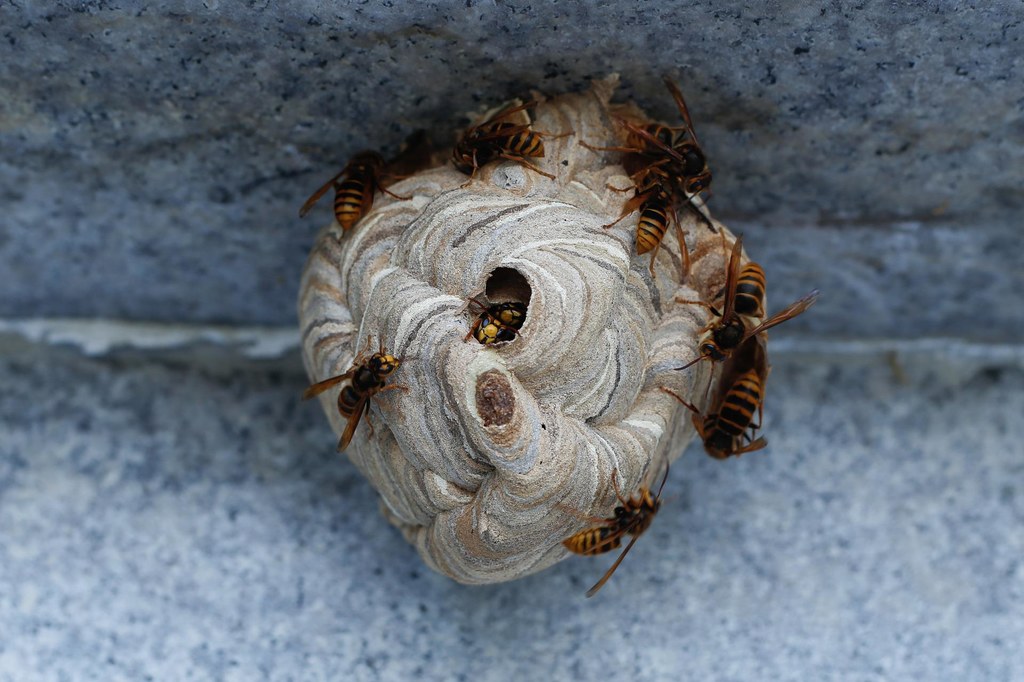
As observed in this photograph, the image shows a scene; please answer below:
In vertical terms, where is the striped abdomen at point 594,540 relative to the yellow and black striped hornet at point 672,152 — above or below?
below

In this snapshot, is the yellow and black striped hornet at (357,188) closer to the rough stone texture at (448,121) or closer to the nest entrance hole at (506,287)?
the rough stone texture at (448,121)

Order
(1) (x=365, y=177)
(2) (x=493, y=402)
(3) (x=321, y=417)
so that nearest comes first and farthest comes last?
1. (2) (x=493, y=402)
2. (1) (x=365, y=177)
3. (3) (x=321, y=417)

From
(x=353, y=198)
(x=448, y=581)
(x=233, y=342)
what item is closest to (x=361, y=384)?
(x=353, y=198)

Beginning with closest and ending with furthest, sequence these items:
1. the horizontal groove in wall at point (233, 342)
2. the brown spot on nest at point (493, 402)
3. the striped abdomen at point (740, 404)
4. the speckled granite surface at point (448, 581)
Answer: the brown spot on nest at point (493, 402) < the striped abdomen at point (740, 404) < the speckled granite surface at point (448, 581) < the horizontal groove in wall at point (233, 342)

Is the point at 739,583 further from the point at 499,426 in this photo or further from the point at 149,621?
the point at 149,621

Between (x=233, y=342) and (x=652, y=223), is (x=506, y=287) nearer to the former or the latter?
(x=652, y=223)

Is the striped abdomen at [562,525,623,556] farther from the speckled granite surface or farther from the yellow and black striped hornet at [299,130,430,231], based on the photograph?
the yellow and black striped hornet at [299,130,430,231]

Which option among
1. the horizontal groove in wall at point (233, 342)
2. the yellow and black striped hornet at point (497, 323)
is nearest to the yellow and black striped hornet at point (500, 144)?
the yellow and black striped hornet at point (497, 323)

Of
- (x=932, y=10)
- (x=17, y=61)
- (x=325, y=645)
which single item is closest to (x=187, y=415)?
(x=325, y=645)
